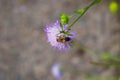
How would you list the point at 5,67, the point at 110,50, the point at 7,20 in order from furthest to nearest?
the point at 7,20 < the point at 5,67 < the point at 110,50

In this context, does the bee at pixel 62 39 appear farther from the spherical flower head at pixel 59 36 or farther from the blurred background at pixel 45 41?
the blurred background at pixel 45 41

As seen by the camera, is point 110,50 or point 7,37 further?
point 7,37

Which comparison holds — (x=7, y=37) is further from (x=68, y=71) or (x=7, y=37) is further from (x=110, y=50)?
(x=110, y=50)

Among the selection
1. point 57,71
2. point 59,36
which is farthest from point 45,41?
point 59,36

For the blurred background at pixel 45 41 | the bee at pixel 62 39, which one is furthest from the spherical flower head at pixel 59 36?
the blurred background at pixel 45 41

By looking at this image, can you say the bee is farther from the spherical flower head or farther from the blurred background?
the blurred background

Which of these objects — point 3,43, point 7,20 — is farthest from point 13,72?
point 7,20

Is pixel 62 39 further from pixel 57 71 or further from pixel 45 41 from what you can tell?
pixel 45 41
